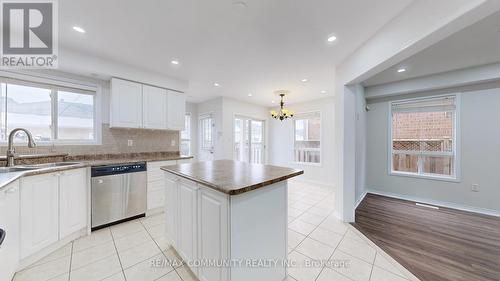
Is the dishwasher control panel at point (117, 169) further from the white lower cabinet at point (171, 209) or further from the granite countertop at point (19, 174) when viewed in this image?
the white lower cabinet at point (171, 209)

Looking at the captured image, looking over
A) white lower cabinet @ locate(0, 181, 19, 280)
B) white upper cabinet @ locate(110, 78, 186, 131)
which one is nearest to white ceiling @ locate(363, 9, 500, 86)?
white upper cabinet @ locate(110, 78, 186, 131)

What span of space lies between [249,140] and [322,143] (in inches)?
91.3

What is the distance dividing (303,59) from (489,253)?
3316 millimetres

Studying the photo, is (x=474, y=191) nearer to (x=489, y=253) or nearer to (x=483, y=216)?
(x=483, y=216)

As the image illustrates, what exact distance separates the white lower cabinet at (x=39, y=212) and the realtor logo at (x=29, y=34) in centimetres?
169

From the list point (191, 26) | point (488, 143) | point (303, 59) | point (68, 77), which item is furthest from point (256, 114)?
point (488, 143)

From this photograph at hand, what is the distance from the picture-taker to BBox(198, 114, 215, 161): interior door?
522 cm

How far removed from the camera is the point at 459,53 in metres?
2.51

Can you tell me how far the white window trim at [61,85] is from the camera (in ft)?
7.70

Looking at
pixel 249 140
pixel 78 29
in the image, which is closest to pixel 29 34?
pixel 78 29

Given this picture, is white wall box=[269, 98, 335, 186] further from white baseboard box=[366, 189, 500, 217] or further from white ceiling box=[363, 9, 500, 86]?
white ceiling box=[363, 9, 500, 86]

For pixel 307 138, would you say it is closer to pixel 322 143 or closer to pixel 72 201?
pixel 322 143

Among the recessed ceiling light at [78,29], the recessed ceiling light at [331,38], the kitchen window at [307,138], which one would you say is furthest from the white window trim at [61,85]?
the kitchen window at [307,138]

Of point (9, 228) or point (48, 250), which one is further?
point (48, 250)
